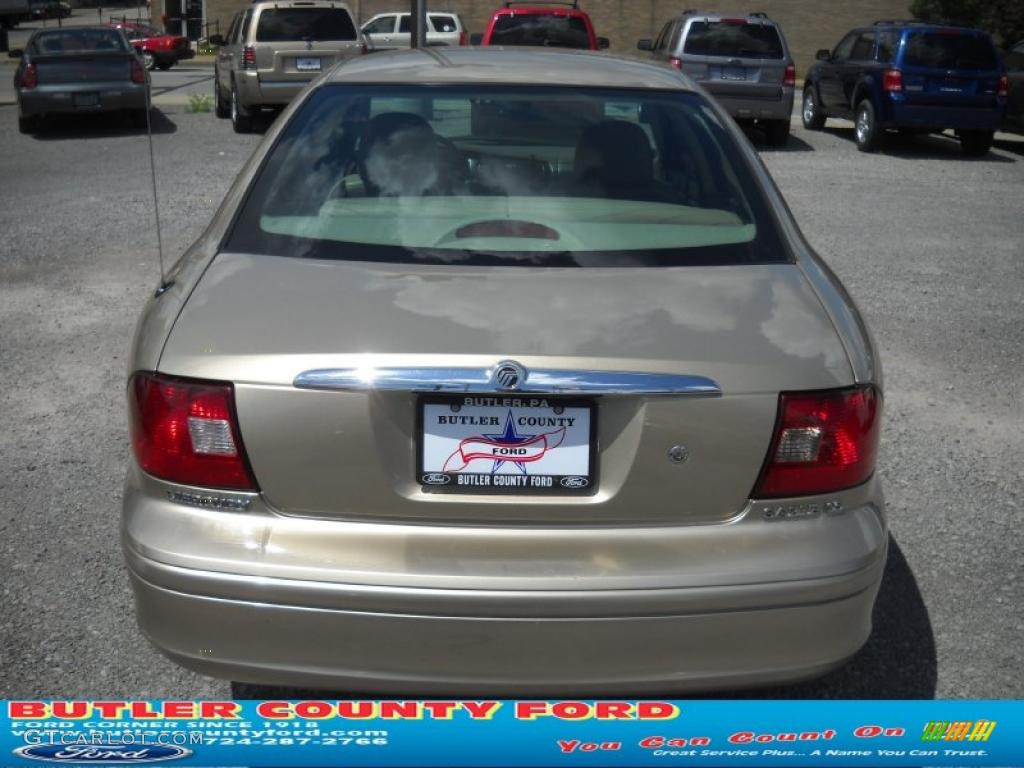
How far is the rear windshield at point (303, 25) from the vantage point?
17391 millimetres

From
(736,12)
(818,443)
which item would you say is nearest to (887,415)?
(818,443)

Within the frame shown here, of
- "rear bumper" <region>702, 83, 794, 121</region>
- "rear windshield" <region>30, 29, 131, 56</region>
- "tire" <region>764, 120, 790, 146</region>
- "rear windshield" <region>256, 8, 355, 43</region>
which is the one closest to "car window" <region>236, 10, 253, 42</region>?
"rear windshield" <region>256, 8, 355, 43</region>

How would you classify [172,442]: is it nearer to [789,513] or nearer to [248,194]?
[248,194]

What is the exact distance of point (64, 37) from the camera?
1795 centimetres

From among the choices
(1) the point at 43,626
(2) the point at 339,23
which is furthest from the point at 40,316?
(2) the point at 339,23

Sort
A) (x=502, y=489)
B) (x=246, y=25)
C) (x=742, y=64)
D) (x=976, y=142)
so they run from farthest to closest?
1. (x=246, y=25)
2. (x=742, y=64)
3. (x=976, y=142)
4. (x=502, y=489)

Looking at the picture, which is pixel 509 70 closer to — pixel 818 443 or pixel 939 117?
pixel 818 443

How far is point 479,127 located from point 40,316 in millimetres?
4433

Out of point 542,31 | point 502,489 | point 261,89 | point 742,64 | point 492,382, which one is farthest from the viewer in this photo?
point 542,31

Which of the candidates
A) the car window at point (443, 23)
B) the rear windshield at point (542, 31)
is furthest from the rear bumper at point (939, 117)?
the car window at point (443, 23)

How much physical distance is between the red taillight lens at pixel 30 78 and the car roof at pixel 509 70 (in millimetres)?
13857

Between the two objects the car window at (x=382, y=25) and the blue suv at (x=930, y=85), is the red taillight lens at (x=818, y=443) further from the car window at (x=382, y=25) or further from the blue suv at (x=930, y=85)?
the car window at (x=382, y=25)

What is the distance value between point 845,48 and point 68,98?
11.1 metres

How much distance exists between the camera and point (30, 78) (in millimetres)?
16516
